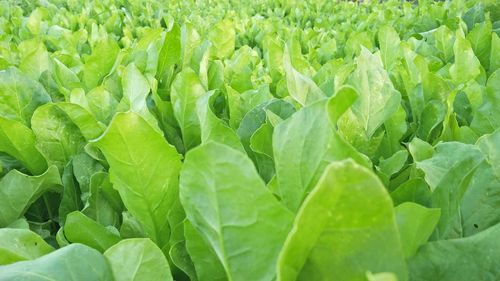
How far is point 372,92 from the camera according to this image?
5.01 ft

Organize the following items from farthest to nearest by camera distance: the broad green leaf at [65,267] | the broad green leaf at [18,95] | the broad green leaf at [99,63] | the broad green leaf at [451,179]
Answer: the broad green leaf at [99,63]
the broad green leaf at [18,95]
the broad green leaf at [451,179]
the broad green leaf at [65,267]

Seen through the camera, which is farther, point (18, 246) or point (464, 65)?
point (464, 65)

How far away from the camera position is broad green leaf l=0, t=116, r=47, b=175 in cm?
168

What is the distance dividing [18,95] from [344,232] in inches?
58.0

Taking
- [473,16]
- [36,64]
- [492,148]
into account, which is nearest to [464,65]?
[492,148]

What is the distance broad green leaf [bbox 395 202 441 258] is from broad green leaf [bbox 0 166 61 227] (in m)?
1.02

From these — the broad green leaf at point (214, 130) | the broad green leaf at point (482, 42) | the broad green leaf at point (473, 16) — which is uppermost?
the broad green leaf at point (214, 130)

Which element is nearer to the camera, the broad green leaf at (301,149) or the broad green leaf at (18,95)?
the broad green leaf at (301,149)

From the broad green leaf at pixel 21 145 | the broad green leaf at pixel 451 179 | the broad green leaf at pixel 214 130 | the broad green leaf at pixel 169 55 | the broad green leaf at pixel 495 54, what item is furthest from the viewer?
the broad green leaf at pixel 495 54

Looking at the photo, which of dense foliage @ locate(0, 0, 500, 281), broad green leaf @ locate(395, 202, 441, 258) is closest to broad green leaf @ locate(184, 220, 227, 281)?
dense foliage @ locate(0, 0, 500, 281)

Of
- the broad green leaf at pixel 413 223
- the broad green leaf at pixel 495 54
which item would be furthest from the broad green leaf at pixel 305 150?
the broad green leaf at pixel 495 54

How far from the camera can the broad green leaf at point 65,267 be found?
3.06 ft

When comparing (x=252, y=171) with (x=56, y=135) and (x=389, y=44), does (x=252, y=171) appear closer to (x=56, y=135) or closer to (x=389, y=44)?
(x=56, y=135)

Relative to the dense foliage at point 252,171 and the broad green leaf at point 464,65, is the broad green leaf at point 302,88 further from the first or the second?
the broad green leaf at point 464,65
